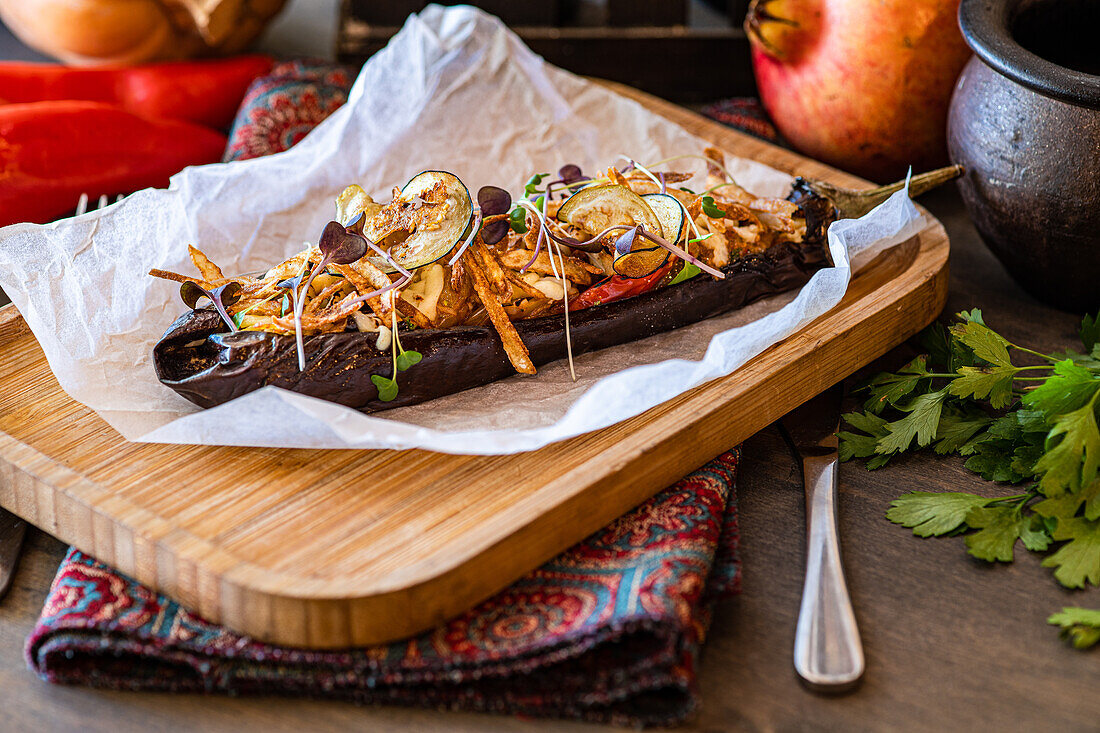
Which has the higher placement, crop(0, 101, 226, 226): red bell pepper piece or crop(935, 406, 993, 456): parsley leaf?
crop(0, 101, 226, 226): red bell pepper piece

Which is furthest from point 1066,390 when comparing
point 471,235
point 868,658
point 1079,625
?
point 471,235

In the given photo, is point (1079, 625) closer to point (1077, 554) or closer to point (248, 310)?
point (1077, 554)

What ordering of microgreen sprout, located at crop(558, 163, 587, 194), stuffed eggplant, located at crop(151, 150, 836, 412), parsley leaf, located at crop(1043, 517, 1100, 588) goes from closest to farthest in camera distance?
parsley leaf, located at crop(1043, 517, 1100, 588) → stuffed eggplant, located at crop(151, 150, 836, 412) → microgreen sprout, located at crop(558, 163, 587, 194)

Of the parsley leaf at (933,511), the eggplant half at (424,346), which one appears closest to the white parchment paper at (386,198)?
the eggplant half at (424,346)

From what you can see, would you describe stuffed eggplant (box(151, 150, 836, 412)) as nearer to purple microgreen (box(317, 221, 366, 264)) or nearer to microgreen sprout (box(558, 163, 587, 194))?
purple microgreen (box(317, 221, 366, 264))

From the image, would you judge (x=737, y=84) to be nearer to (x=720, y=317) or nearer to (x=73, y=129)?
(x=720, y=317)

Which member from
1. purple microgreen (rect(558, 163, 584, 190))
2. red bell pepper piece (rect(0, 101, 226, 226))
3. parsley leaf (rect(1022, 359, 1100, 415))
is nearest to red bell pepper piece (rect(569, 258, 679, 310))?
purple microgreen (rect(558, 163, 584, 190))

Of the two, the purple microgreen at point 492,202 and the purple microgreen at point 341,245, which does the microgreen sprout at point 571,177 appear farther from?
the purple microgreen at point 341,245
